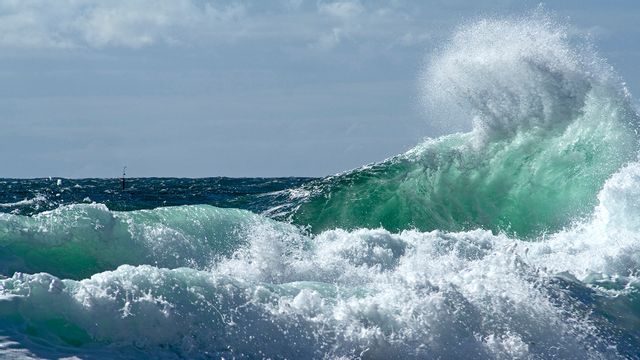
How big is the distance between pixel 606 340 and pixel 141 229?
22.8ft

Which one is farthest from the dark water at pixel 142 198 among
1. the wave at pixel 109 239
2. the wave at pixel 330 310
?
the wave at pixel 330 310

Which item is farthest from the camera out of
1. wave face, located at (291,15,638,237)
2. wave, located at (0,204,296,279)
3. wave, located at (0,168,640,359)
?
wave face, located at (291,15,638,237)

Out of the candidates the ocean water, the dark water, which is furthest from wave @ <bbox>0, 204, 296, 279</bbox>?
the dark water

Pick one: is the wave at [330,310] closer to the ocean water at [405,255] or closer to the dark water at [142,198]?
the ocean water at [405,255]

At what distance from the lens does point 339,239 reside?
17.5m

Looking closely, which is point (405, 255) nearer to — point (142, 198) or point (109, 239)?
point (109, 239)

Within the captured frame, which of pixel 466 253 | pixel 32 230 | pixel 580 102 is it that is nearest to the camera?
pixel 32 230

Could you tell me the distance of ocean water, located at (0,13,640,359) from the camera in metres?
10.7

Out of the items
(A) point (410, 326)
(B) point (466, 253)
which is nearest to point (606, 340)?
(A) point (410, 326)

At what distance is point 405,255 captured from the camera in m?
17.1

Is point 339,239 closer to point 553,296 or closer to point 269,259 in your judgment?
point 269,259

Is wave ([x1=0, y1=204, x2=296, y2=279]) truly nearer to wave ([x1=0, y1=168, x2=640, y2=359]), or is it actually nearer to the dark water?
wave ([x1=0, y1=168, x2=640, y2=359])

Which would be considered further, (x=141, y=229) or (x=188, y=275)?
(x=141, y=229)

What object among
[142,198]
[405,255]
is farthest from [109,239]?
[142,198]
